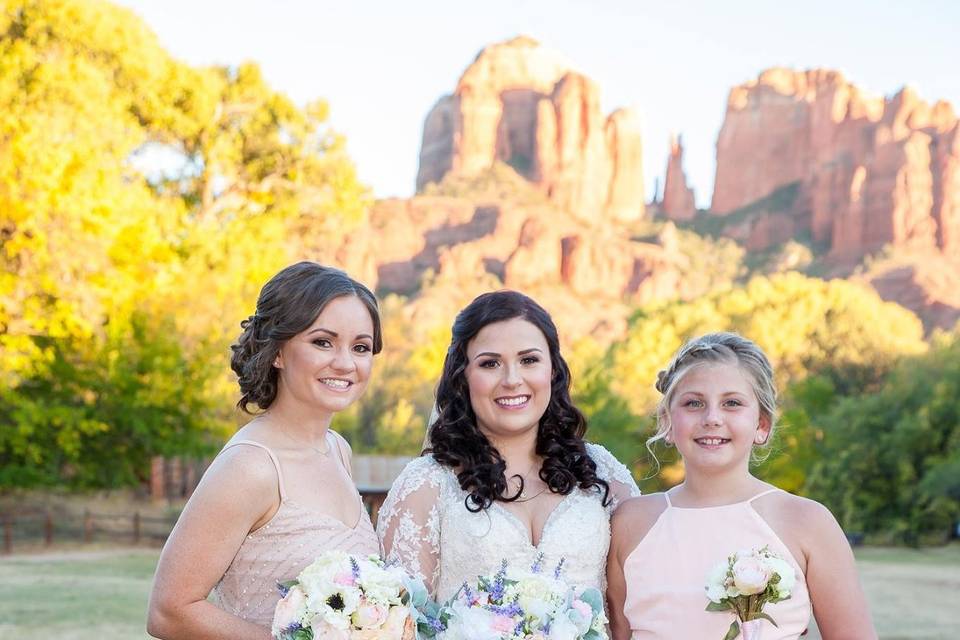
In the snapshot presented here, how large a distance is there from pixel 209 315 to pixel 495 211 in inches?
3456

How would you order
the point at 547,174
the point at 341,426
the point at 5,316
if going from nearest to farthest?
the point at 5,316
the point at 341,426
the point at 547,174

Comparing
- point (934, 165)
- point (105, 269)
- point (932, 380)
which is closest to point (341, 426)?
point (105, 269)

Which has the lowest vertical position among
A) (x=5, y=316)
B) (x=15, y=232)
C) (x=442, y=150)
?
(x=5, y=316)

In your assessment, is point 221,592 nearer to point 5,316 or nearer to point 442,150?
point 5,316

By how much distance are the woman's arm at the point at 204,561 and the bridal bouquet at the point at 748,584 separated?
1.36m

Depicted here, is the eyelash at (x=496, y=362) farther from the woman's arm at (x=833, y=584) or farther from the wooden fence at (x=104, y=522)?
the wooden fence at (x=104, y=522)

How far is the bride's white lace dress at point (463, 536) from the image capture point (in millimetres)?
3865

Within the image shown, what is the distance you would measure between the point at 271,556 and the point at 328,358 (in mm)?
666

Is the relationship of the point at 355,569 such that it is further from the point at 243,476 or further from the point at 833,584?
the point at 833,584

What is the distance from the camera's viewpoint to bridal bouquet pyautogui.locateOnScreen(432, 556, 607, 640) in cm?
288

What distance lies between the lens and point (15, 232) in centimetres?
2059

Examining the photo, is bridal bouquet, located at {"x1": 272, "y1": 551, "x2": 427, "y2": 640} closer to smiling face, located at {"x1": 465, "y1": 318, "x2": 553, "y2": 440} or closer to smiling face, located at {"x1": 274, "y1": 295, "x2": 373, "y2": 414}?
smiling face, located at {"x1": 274, "y1": 295, "x2": 373, "y2": 414}

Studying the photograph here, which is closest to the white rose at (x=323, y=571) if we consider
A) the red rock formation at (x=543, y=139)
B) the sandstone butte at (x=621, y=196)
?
the sandstone butte at (x=621, y=196)

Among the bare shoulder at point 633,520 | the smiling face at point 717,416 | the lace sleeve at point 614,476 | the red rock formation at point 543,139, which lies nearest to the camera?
the smiling face at point 717,416
